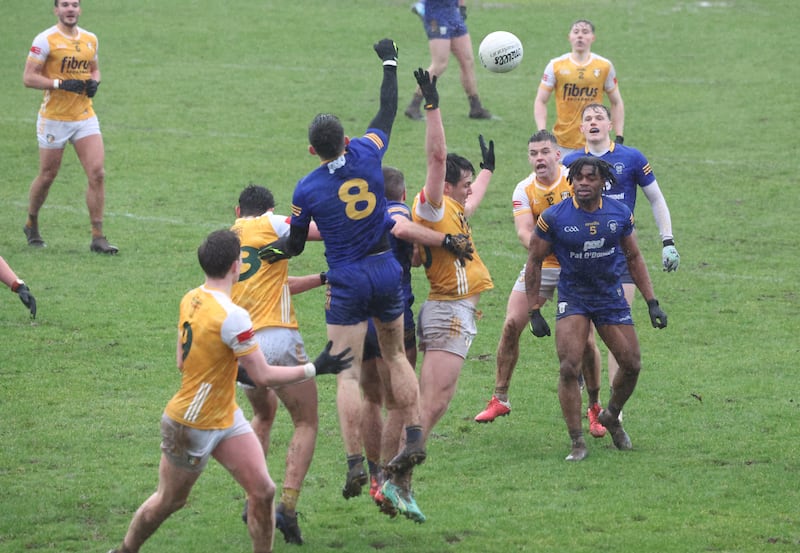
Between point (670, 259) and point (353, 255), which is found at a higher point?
point (353, 255)

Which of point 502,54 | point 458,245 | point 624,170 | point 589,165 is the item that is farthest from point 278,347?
point 502,54

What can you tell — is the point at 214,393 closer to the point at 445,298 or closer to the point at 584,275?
the point at 445,298

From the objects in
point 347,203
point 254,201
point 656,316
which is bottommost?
point 656,316

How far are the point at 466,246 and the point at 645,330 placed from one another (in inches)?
190

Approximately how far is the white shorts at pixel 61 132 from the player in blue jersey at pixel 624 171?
6.99m

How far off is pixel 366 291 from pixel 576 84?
301 inches

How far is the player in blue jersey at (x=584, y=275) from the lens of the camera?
952 centimetres

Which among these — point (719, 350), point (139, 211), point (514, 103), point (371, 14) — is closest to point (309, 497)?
point (719, 350)

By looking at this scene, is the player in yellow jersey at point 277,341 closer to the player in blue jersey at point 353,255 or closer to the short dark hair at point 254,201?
the short dark hair at point 254,201

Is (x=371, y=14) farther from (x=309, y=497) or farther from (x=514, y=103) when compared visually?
(x=309, y=497)

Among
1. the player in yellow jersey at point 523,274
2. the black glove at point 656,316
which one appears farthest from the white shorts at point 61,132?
the black glove at point 656,316

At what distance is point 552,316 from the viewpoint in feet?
45.4

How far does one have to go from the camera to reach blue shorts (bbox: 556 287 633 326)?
9.63 meters

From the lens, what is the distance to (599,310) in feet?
31.6
